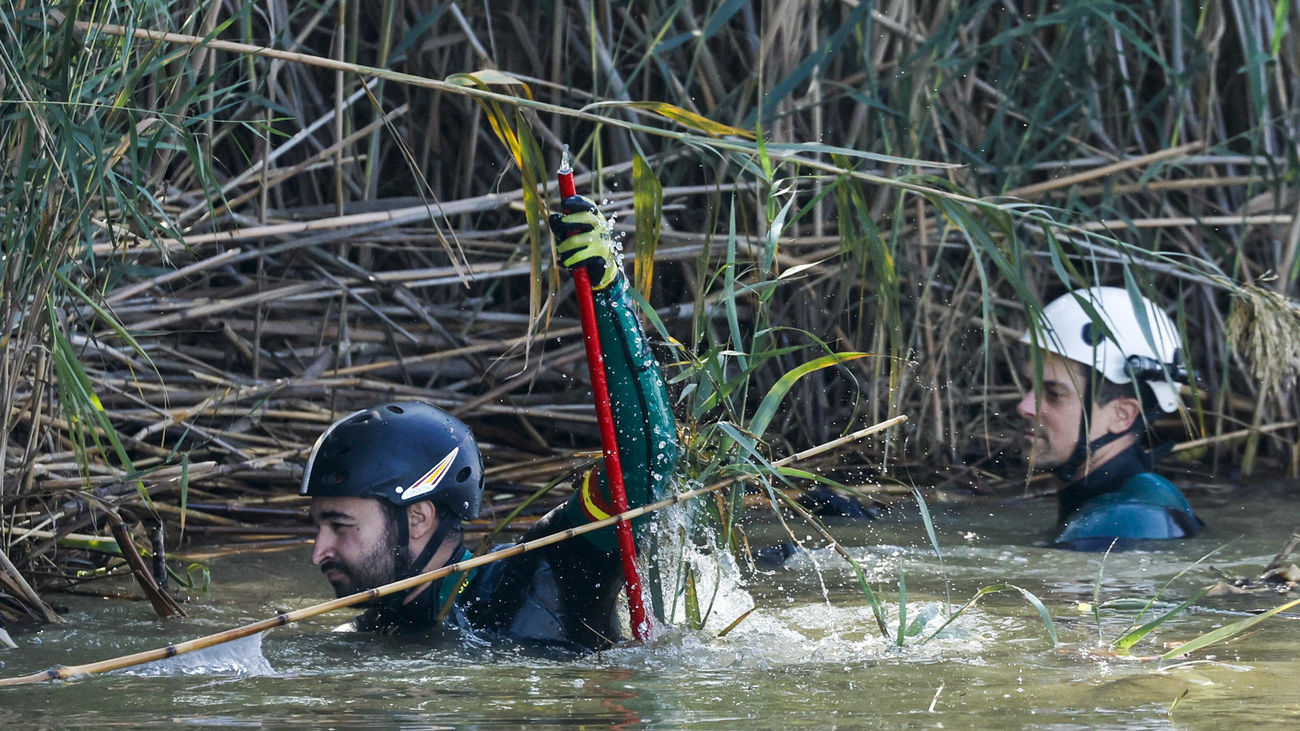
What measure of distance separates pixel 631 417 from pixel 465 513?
1.79ft

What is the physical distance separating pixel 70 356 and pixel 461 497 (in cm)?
83

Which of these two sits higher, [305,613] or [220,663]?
[305,613]

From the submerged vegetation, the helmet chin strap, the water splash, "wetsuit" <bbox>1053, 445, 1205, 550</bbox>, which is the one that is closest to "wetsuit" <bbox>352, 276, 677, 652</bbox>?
the water splash

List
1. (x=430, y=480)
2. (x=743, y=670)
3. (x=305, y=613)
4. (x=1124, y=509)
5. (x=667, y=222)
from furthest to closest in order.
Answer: (x=667, y=222) < (x=1124, y=509) < (x=430, y=480) < (x=743, y=670) < (x=305, y=613)

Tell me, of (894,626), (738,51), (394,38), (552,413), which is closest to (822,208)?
(738,51)

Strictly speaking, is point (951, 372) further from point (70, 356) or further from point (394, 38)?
point (70, 356)

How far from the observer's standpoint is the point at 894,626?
3.28m

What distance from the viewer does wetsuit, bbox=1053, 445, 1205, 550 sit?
420 centimetres

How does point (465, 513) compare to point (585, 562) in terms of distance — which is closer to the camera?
point (585, 562)

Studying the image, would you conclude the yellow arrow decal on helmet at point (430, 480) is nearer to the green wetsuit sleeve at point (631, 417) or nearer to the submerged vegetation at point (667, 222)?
the green wetsuit sleeve at point (631, 417)

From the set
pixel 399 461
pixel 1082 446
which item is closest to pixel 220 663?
pixel 399 461

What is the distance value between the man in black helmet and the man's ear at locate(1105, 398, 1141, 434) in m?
2.02

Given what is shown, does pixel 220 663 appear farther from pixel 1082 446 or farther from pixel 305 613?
pixel 1082 446

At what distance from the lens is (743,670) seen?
2.67m
